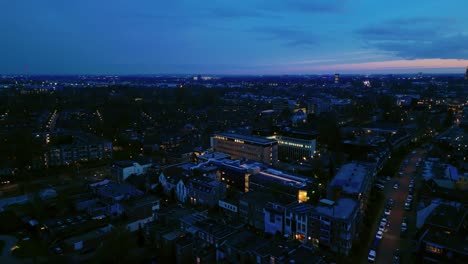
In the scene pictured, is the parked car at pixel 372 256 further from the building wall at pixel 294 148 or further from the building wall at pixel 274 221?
the building wall at pixel 294 148

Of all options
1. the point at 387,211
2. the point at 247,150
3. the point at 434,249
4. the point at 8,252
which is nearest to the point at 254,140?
the point at 247,150

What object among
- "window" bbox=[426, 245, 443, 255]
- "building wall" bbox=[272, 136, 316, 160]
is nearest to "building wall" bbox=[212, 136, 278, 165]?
"building wall" bbox=[272, 136, 316, 160]

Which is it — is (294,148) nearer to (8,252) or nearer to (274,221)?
(274,221)

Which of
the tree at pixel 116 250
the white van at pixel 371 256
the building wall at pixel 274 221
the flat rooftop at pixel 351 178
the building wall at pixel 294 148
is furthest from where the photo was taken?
the building wall at pixel 294 148

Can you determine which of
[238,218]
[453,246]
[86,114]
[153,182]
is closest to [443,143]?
[453,246]

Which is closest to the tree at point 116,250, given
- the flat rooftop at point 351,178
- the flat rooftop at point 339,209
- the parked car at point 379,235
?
the flat rooftop at point 339,209

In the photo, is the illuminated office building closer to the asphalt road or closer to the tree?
the asphalt road

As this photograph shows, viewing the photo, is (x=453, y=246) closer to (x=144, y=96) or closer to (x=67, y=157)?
(x=67, y=157)

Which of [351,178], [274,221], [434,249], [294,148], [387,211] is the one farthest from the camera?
[294,148]
